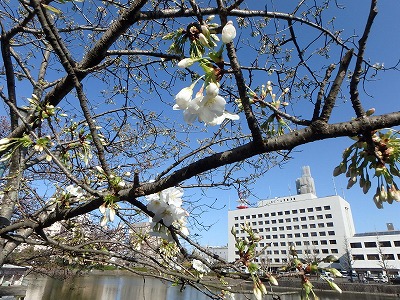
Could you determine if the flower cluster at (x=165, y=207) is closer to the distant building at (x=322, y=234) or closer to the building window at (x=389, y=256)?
the distant building at (x=322, y=234)

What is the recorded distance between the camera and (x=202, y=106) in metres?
1.09

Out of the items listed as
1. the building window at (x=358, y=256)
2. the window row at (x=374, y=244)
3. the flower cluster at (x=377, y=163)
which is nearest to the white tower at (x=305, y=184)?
the window row at (x=374, y=244)

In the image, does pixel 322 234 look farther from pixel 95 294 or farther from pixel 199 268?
pixel 199 268

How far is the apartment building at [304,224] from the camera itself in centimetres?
5209

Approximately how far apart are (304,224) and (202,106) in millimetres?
62571

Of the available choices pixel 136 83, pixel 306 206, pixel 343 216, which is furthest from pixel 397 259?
pixel 136 83

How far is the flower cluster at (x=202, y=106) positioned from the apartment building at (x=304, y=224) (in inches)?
1997

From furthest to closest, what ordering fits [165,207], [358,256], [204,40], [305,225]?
[305,225] → [358,256] → [165,207] → [204,40]

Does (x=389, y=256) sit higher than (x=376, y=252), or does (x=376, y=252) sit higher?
(x=376, y=252)

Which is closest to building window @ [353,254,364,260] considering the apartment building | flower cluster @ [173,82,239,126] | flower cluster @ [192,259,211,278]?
the apartment building

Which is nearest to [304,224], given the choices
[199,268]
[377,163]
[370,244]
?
[370,244]

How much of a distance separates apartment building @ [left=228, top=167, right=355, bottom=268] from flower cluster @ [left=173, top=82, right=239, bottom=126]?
50726 millimetres

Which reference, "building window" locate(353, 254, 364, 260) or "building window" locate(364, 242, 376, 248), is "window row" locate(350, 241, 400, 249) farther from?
"building window" locate(353, 254, 364, 260)

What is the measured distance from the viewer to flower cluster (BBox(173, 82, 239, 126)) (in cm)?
107
